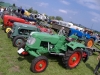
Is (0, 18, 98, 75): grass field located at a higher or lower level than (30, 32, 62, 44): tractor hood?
lower

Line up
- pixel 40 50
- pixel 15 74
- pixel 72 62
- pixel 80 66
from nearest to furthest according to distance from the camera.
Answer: pixel 15 74
pixel 40 50
pixel 72 62
pixel 80 66

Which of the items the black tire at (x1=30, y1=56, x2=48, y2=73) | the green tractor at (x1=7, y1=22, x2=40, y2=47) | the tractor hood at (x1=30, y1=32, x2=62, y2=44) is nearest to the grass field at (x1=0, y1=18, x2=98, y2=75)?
the black tire at (x1=30, y1=56, x2=48, y2=73)

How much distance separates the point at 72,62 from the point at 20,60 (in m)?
1.99

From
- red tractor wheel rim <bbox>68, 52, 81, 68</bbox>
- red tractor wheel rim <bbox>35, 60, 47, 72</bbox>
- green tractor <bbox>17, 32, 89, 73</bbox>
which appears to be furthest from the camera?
red tractor wheel rim <bbox>68, 52, 81, 68</bbox>

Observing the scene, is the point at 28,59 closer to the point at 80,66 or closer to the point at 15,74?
the point at 15,74

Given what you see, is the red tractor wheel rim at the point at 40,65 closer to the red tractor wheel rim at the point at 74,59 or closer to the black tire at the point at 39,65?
the black tire at the point at 39,65

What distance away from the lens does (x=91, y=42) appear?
34.6ft

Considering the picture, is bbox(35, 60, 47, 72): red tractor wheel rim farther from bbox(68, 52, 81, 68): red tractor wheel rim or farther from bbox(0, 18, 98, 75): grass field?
bbox(68, 52, 81, 68): red tractor wheel rim

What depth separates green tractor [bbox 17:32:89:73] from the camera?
4649 mm

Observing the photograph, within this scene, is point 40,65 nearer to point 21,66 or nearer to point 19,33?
point 21,66

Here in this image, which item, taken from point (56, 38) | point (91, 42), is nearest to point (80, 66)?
point (56, 38)

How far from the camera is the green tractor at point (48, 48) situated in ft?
15.3

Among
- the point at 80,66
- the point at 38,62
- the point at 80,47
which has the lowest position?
the point at 80,66

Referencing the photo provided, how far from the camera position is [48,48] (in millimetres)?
5277
